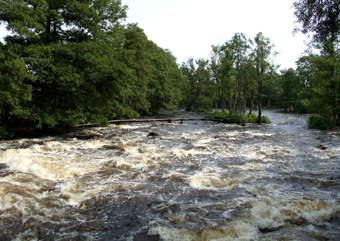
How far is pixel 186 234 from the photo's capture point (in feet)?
15.0

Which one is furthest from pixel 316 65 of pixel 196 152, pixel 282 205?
pixel 282 205

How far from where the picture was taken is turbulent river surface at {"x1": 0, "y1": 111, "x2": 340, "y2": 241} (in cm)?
474

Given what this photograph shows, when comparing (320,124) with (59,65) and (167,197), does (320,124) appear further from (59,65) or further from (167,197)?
(59,65)

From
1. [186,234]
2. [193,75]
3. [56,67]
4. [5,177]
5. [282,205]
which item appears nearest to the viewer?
[186,234]

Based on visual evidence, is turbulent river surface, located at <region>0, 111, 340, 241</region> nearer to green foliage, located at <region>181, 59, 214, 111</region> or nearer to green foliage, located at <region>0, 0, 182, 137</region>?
green foliage, located at <region>0, 0, 182, 137</region>

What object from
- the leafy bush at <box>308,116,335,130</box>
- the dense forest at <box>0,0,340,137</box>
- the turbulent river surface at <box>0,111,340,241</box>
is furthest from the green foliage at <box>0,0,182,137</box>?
the leafy bush at <box>308,116,335,130</box>

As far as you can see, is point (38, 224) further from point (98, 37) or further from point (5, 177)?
point (98, 37)

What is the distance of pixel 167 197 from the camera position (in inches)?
255

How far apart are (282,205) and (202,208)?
1.99m

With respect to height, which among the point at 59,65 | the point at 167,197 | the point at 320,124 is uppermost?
the point at 59,65

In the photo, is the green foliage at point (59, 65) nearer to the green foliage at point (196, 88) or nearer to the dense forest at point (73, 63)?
the dense forest at point (73, 63)

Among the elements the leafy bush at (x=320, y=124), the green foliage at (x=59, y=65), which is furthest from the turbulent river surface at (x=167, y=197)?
the leafy bush at (x=320, y=124)

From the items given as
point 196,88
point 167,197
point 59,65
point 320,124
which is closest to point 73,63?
point 59,65

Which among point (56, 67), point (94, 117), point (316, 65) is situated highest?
point (316, 65)
